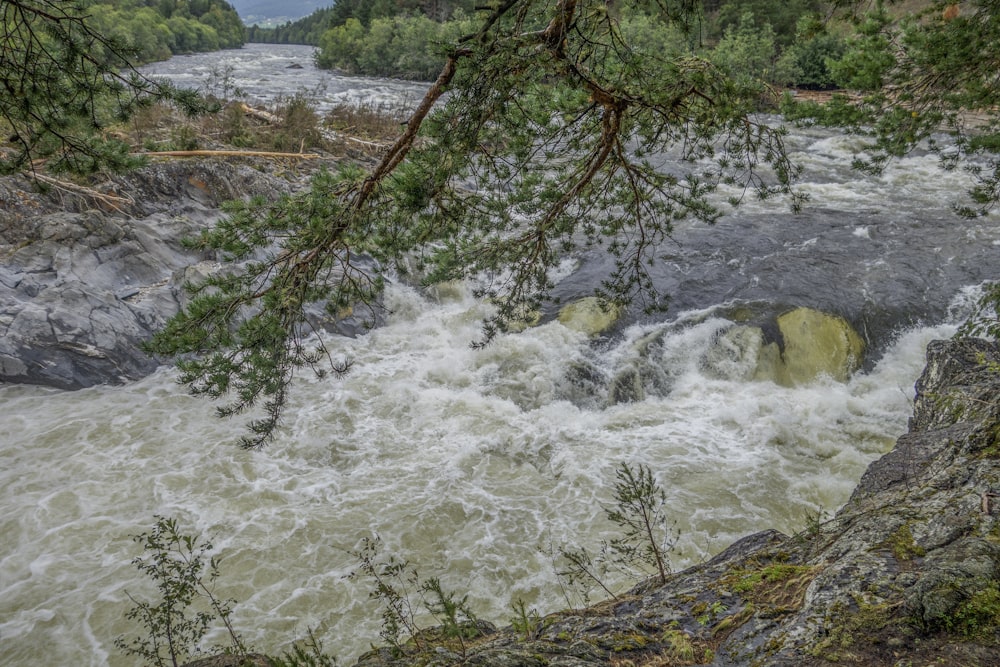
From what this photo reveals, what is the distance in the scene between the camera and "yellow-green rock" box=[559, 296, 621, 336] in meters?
9.55

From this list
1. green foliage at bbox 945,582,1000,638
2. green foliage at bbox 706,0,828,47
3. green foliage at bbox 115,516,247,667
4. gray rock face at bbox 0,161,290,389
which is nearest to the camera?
green foliage at bbox 945,582,1000,638

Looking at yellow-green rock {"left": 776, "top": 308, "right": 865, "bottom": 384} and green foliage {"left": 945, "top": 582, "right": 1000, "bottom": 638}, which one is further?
yellow-green rock {"left": 776, "top": 308, "right": 865, "bottom": 384}

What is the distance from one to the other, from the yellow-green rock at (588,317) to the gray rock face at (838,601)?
548 cm

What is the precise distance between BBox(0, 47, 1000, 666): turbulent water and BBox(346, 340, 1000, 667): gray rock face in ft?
6.09

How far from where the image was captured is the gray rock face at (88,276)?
25.2ft

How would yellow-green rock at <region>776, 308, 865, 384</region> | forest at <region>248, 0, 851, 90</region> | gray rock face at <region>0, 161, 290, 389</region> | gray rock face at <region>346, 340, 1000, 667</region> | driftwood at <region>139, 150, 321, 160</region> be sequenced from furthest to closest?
driftwood at <region>139, 150, 321, 160</region>
yellow-green rock at <region>776, 308, 865, 384</region>
gray rock face at <region>0, 161, 290, 389</region>
forest at <region>248, 0, 851, 90</region>
gray rock face at <region>346, 340, 1000, 667</region>

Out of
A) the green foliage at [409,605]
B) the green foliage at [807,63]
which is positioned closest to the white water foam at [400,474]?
the green foliage at [409,605]

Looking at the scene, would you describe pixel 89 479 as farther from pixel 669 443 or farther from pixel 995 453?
pixel 995 453

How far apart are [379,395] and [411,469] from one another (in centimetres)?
173

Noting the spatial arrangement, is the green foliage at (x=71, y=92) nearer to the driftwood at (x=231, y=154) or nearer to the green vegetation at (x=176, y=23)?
the driftwood at (x=231, y=154)

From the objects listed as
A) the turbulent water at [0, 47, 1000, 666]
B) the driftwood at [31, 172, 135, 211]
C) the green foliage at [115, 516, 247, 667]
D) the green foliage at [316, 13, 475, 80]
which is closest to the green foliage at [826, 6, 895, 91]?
the turbulent water at [0, 47, 1000, 666]

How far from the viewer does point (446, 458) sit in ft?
23.4

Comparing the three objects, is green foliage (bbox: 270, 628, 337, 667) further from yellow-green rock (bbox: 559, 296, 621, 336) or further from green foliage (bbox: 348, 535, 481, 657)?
yellow-green rock (bbox: 559, 296, 621, 336)

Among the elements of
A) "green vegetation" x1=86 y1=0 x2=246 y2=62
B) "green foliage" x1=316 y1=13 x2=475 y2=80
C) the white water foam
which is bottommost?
the white water foam
